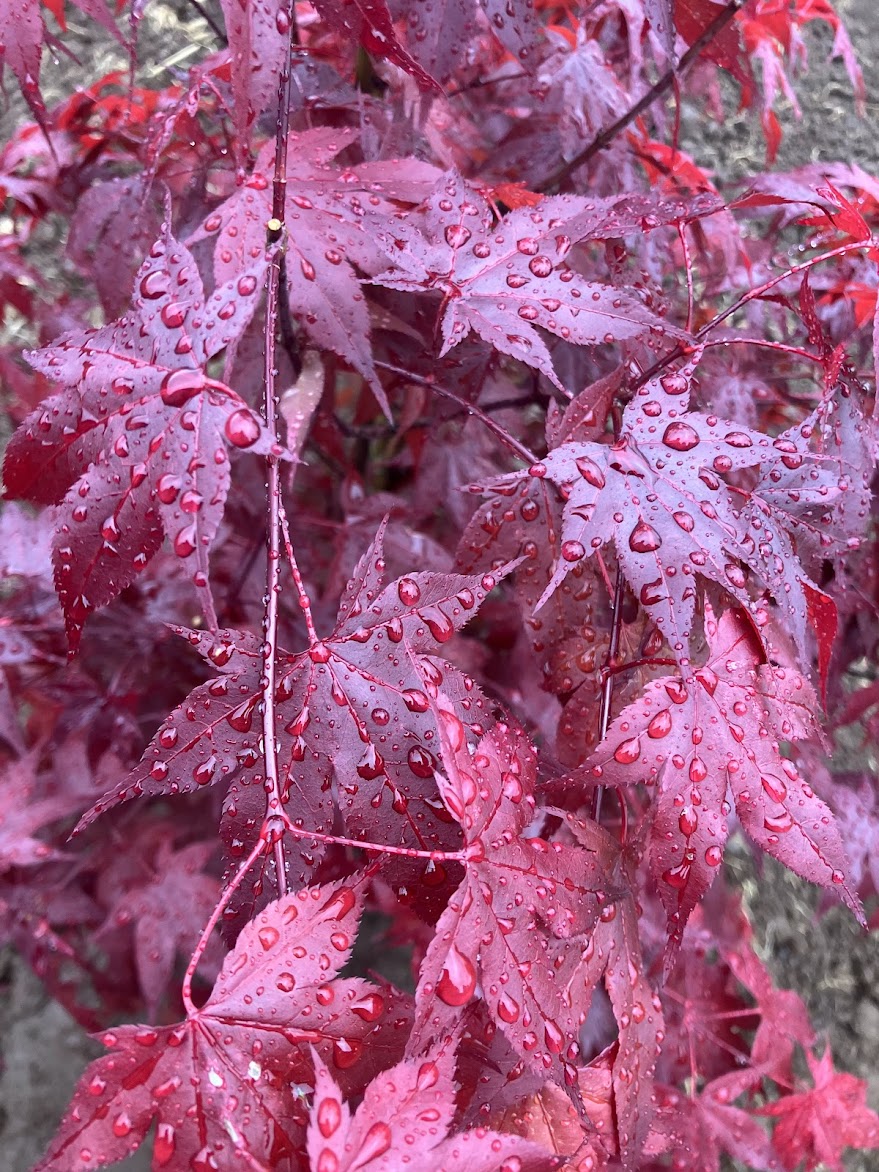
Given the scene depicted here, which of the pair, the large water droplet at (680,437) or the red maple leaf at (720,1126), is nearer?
the large water droplet at (680,437)

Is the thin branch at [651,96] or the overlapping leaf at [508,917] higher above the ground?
the thin branch at [651,96]

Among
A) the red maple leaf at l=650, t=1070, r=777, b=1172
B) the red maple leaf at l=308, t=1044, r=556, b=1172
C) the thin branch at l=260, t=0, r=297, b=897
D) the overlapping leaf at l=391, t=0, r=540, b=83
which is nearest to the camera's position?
the red maple leaf at l=308, t=1044, r=556, b=1172

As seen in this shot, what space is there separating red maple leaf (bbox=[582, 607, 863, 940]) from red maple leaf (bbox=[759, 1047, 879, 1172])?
0.82m

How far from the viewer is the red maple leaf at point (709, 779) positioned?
0.56 meters

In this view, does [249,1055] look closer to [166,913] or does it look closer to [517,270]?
[517,270]

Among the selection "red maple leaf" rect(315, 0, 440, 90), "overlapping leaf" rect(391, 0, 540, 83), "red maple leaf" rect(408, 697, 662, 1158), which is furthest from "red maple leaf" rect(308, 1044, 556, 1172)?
"overlapping leaf" rect(391, 0, 540, 83)

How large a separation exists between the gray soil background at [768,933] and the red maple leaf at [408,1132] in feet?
5.03

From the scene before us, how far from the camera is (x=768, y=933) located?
5.98 ft

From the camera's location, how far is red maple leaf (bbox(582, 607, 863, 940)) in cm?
56

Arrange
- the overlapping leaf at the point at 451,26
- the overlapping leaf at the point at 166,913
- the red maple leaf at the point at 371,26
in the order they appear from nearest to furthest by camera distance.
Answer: the red maple leaf at the point at 371,26 → the overlapping leaf at the point at 451,26 → the overlapping leaf at the point at 166,913

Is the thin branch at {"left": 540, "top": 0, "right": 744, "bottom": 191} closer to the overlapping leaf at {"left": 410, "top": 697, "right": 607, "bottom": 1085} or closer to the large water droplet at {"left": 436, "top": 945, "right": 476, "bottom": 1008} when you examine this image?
the overlapping leaf at {"left": 410, "top": 697, "right": 607, "bottom": 1085}

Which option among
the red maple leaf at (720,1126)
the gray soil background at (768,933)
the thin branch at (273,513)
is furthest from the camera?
the gray soil background at (768,933)

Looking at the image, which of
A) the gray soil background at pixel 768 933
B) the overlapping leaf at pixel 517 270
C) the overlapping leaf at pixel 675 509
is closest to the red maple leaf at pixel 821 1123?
the gray soil background at pixel 768 933

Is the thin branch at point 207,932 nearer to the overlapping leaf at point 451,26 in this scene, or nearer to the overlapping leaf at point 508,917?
the overlapping leaf at point 508,917
